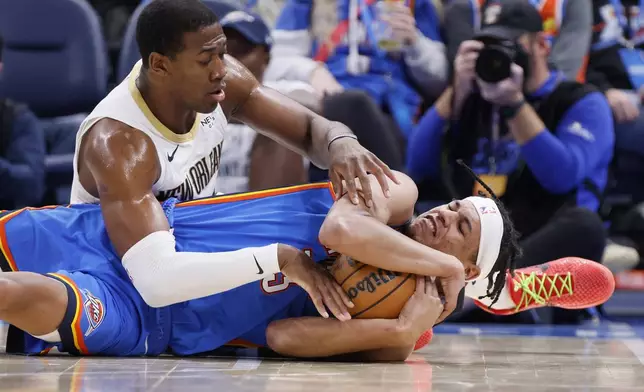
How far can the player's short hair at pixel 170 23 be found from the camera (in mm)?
3123

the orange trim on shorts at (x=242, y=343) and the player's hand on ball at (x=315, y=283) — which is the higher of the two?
the player's hand on ball at (x=315, y=283)

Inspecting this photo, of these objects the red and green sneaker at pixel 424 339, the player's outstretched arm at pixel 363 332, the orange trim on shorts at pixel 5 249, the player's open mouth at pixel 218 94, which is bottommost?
the red and green sneaker at pixel 424 339

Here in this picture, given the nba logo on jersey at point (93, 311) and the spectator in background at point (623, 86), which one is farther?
the spectator in background at point (623, 86)

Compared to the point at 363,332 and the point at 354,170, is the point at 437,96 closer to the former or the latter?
the point at 354,170

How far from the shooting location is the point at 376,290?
301 centimetres

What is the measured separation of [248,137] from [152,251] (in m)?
2.07

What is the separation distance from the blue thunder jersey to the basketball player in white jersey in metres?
0.12

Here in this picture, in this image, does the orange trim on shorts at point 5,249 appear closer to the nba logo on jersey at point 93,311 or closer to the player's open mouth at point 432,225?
the nba logo on jersey at point 93,311

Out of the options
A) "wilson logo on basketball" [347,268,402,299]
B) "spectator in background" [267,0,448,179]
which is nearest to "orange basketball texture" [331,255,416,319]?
"wilson logo on basketball" [347,268,402,299]

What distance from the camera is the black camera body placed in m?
4.65

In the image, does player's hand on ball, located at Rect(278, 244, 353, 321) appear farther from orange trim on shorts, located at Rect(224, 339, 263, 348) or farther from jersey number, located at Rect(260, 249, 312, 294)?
orange trim on shorts, located at Rect(224, 339, 263, 348)

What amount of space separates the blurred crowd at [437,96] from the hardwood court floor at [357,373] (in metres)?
1.33

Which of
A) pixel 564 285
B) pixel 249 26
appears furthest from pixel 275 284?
pixel 249 26

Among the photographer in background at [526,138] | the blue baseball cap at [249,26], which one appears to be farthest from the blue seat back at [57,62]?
the photographer in background at [526,138]
